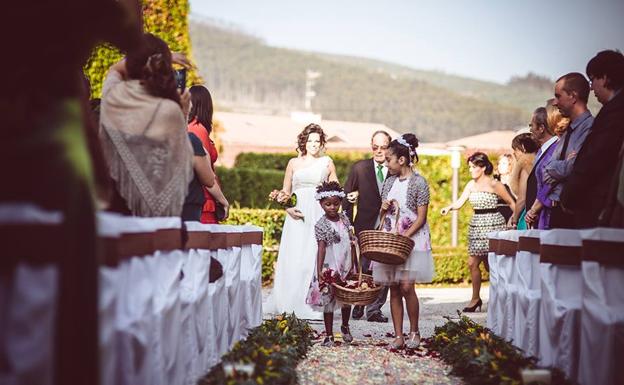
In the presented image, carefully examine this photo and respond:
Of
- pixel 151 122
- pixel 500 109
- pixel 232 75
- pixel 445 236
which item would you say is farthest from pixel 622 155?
pixel 232 75

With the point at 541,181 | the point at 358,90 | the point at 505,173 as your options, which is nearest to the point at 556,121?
the point at 541,181

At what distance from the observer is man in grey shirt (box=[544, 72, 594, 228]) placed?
779 cm

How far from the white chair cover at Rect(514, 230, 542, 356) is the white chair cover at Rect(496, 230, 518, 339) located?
0.95 ft

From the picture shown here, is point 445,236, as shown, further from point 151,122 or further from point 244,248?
point 151,122

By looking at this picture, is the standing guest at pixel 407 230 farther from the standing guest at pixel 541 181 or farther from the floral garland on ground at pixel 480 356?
the standing guest at pixel 541 181

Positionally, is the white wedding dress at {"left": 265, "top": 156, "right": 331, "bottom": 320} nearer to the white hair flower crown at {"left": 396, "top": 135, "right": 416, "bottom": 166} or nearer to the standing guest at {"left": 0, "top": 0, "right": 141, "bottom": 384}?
the white hair flower crown at {"left": 396, "top": 135, "right": 416, "bottom": 166}

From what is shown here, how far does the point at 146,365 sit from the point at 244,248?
434cm

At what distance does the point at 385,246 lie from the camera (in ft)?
29.0

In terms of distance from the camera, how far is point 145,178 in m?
5.72

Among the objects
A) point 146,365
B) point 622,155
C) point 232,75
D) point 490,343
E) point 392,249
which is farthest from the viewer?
A: point 232,75

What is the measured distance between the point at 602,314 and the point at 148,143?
8.97 ft

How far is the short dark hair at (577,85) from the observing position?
777 cm

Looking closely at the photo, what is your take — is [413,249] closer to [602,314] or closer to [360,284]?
[360,284]

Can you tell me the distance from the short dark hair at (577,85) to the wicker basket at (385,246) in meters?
2.07
